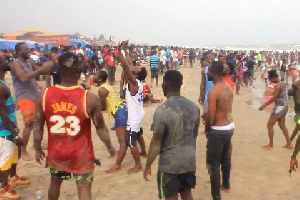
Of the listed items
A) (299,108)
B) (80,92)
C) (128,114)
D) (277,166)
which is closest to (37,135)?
(80,92)

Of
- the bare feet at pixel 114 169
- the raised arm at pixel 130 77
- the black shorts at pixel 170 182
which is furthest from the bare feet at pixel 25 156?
the black shorts at pixel 170 182

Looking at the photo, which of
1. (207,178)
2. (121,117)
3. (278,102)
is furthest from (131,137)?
(278,102)

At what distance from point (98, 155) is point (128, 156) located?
0.64 metres

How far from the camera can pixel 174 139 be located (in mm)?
3209

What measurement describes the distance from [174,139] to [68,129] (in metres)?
1.12

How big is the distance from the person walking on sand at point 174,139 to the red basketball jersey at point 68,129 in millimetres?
722

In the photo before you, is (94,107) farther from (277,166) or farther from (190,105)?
(277,166)

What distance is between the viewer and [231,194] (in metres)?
4.59

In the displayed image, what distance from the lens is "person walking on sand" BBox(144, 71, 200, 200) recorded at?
10.4 ft

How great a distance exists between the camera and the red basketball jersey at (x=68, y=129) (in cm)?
295

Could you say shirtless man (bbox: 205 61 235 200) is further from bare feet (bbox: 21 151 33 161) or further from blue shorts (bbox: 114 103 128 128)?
bare feet (bbox: 21 151 33 161)

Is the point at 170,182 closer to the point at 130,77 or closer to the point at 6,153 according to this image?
the point at 130,77

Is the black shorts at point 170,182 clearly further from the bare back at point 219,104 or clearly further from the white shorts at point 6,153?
the white shorts at point 6,153

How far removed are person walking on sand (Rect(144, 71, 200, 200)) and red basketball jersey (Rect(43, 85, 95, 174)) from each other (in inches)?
28.4
